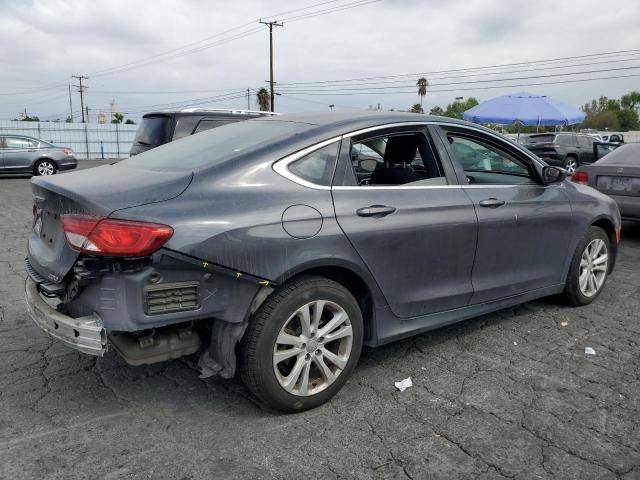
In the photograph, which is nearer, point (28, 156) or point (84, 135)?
point (28, 156)

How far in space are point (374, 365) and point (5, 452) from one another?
211 cm

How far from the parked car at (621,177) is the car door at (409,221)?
4.73 metres

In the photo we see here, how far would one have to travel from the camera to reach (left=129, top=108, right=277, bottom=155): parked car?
7.62 m

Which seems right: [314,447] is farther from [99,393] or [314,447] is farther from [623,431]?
[623,431]

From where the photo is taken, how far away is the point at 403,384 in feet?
10.9

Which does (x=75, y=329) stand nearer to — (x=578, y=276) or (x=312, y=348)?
(x=312, y=348)

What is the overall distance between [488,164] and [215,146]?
2.41 meters

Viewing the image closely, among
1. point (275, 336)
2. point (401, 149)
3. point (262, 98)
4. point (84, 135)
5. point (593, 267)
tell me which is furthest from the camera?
point (262, 98)

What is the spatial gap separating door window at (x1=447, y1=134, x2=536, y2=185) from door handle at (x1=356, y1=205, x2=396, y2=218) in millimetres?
944

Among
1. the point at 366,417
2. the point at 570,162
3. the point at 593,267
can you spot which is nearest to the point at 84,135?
the point at 570,162

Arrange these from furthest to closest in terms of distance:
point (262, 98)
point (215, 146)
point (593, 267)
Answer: point (262, 98) → point (593, 267) → point (215, 146)

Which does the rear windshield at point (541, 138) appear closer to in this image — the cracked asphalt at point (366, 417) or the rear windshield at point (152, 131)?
the rear windshield at point (152, 131)

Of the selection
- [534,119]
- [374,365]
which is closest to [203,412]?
[374,365]

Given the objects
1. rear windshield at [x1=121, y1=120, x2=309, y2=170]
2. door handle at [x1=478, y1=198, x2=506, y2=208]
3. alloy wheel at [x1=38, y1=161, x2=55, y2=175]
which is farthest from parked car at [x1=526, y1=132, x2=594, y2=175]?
rear windshield at [x1=121, y1=120, x2=309, y2=170]
